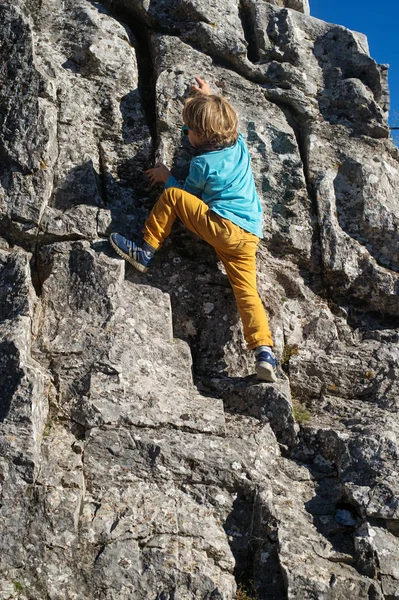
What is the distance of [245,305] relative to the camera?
919cm

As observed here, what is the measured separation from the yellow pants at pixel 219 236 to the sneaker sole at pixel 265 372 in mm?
521

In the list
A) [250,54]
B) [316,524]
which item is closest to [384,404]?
[316,524]

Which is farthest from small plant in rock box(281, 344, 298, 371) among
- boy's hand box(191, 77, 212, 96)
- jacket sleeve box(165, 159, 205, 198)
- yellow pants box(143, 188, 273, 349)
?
boy's hand box(191, 77, 212, 96)

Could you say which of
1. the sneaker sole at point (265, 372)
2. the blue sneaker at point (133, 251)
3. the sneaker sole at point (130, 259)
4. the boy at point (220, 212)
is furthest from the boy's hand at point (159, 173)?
the sneaker sole at point (265, 372)

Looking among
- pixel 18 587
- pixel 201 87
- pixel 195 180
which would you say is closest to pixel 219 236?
pixel 195 180

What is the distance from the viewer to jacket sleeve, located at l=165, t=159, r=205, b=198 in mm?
9523

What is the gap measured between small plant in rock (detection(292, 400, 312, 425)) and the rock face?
6cm

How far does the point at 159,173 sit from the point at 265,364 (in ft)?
10.3

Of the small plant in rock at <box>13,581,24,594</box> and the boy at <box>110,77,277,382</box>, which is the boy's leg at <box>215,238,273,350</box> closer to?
the boy at <box>110,77,277,382</box>

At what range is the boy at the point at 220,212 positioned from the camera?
9.20 meters

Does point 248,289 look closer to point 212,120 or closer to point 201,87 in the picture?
point 212,120

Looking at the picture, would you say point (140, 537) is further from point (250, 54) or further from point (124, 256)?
point (250, 54)

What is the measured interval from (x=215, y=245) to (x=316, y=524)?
145 inches

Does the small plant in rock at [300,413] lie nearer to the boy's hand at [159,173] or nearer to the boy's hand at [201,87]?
the boy's hand at [159,173]
